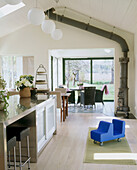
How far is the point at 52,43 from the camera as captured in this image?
7887mm

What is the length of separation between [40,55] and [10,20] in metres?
1.64

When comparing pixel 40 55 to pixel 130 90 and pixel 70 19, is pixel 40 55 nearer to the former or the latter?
pixel 70 19

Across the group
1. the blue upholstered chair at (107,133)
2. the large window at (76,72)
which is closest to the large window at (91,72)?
the large window at (76,72)

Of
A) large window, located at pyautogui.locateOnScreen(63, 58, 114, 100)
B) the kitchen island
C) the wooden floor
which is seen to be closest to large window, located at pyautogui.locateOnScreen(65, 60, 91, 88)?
large window, located at pyautogui.locateOnScreen(63, 58, 114, 100)

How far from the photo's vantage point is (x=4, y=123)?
2.26 metres

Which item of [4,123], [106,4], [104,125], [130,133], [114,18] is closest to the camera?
[4,123]

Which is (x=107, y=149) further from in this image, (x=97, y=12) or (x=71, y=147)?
(x=97, y=12)

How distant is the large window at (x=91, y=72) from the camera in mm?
11711

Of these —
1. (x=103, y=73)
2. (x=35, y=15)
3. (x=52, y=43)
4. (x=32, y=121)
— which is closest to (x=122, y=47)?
(x=52, y=43)

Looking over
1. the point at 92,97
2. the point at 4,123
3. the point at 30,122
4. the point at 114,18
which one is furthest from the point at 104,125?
the point at 92,97

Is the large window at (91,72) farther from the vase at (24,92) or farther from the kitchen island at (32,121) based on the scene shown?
the vase at (24,92)

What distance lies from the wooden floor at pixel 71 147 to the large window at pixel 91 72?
5379mm

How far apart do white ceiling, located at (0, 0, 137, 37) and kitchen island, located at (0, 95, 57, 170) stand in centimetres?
278

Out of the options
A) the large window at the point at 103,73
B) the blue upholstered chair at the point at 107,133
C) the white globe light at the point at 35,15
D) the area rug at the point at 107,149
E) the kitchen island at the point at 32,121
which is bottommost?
the area rug at the point at 107,149
